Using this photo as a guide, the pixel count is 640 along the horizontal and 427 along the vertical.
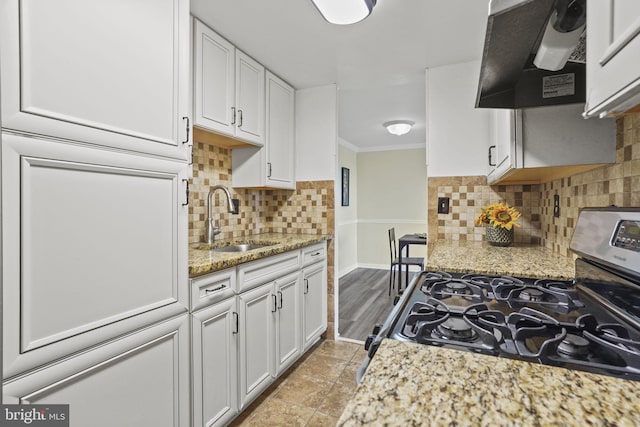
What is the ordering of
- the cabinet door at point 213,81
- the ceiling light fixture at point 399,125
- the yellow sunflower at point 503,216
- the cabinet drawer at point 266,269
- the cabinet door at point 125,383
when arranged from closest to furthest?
the cabinet door at point 125,383 < the cabinet drawer at point 266,269 < the cabinet door at point 213,81 < the yellow sunflower at point 503,216 < the ceiling light fixture at point 399,125

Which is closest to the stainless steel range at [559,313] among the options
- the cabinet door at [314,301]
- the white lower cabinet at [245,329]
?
the white lower cabinet at [245,329]

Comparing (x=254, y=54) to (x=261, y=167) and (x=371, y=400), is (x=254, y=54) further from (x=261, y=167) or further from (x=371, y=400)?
(x=371, y=400)

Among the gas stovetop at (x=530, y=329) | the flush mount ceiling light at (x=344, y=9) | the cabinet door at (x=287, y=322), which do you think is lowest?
the cabinet door at (x=287, y=322)

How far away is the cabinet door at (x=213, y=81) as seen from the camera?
72.2 inches

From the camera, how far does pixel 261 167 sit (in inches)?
97.7

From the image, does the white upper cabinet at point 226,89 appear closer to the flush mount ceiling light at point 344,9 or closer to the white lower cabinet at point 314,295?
the flush mount ceiling light at point 344,9

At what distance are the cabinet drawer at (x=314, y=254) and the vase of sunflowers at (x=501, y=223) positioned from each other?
124cm

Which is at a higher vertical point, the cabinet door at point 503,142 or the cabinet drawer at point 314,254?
the cabinet door at point 503,142

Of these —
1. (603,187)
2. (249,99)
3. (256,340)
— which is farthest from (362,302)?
(603,187)

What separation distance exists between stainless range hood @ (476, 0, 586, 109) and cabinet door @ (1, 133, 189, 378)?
1.16 m

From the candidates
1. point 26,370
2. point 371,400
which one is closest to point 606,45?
point 371,400

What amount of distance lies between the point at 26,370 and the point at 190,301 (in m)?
0.58

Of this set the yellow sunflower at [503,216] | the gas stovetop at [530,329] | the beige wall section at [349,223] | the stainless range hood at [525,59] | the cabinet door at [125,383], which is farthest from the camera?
the beige wall section at [349,223]

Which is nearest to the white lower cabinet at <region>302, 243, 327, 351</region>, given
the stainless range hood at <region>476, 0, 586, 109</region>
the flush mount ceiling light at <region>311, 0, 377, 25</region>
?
the flush mount ceiling light at <region>311, 0, 377, 25</region>
